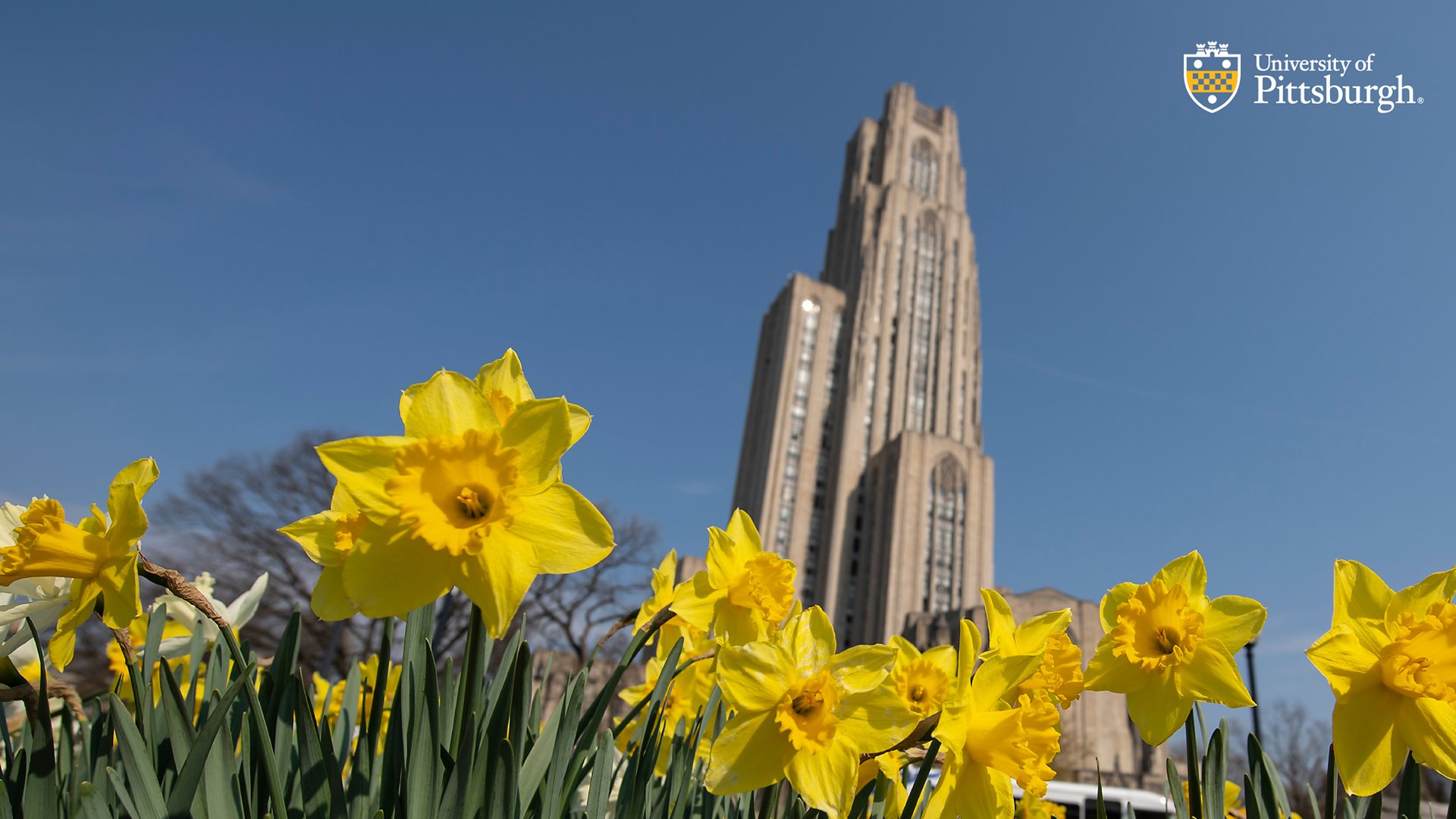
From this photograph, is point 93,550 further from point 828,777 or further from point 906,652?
point 906,652

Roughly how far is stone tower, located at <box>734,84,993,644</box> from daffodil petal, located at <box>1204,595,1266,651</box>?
38.9m

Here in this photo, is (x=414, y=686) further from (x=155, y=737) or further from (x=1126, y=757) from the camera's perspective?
(x=1126, y=757)

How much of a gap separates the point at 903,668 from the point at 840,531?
145 ft

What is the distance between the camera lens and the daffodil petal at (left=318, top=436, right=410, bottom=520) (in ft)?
2.67

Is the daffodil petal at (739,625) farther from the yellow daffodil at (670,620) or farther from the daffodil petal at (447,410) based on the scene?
the daffodil petal at (447,410)

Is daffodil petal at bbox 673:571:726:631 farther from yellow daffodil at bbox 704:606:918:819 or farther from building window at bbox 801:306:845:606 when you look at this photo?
building window at bbox 801:306:845:606

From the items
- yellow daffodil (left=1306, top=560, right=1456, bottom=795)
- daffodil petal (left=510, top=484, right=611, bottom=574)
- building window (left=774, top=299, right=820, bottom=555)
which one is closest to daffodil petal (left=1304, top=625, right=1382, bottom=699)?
yellow daffodil (left=1306, top=560, right=1456, bottom=795)

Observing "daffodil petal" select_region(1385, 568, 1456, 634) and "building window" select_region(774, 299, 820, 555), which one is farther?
"building window" select_region(774, 299, 820, 555)

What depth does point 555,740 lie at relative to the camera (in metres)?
1.13

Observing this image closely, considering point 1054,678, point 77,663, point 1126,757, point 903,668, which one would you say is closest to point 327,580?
point 903,668

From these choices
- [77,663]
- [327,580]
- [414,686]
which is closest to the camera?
[327,580]

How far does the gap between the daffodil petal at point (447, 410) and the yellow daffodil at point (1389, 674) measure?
47.1 inches

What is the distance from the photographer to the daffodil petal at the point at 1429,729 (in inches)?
39.6

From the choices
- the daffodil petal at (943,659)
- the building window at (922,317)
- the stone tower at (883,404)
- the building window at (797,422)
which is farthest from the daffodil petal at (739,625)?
the building window at (922,317)
